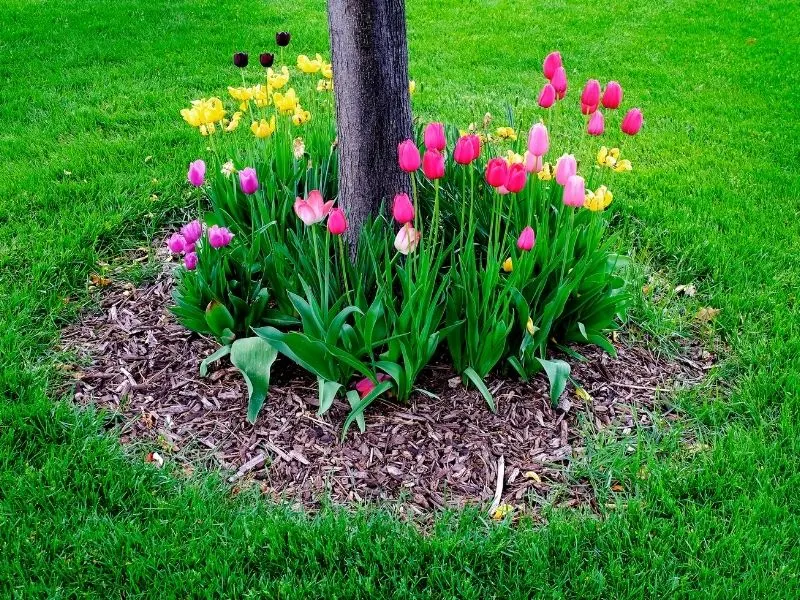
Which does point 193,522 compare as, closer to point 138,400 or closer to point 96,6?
point 138,400

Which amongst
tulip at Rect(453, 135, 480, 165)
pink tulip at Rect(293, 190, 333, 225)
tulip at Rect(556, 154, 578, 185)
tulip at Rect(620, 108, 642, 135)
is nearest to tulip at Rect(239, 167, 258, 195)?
pink tulip at Rect(293, 190, 333, 225)

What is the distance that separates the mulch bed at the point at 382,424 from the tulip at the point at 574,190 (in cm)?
75

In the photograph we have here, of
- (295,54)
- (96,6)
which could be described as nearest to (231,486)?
(295,54)

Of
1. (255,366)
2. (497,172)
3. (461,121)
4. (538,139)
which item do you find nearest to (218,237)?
(255,366)

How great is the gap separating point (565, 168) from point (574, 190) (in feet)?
0.33

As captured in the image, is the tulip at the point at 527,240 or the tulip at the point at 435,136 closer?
the tulip at the point at 435,136

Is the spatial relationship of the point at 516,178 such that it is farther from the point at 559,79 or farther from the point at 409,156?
the point at 559,79

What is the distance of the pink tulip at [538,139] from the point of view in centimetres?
266

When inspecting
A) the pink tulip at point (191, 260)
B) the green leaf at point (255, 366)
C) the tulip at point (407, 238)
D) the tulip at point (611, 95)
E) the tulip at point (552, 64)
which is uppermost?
the tulip at point (552, 64)

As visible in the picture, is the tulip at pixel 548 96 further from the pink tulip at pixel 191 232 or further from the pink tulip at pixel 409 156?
the pink tulip at pixel 191 232

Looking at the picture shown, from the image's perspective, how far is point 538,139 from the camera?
2.68m

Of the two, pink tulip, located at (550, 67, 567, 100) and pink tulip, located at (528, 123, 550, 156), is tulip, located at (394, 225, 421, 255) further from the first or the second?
pink tulip, located at (550, 67, 567, 100)

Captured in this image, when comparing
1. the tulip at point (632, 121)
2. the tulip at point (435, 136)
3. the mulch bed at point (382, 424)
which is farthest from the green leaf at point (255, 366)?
the tulip at point (632, 121)

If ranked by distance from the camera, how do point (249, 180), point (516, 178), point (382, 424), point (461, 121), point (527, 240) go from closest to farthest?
point (516, 178) < point (527, 240) < point (382, 424) < point (249, 180) < point (461, 121)
